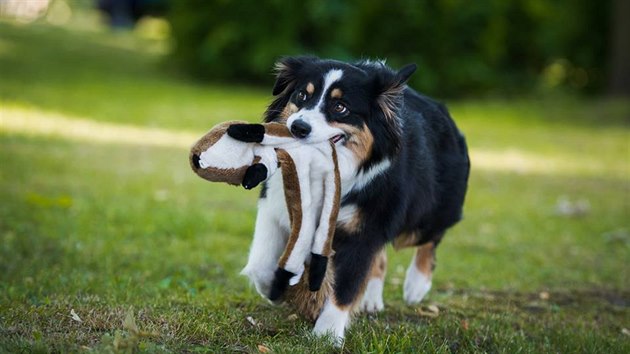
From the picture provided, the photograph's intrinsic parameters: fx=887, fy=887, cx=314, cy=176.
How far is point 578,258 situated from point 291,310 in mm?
4636

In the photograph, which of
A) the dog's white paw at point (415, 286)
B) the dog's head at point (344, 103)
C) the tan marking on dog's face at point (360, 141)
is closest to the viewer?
the dog's head at point (344, 103)

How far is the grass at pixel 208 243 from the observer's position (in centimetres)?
486

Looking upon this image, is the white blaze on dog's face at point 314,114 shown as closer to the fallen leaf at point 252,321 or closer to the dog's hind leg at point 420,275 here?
the fallen leaf at point 252,321

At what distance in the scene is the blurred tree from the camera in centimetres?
2156

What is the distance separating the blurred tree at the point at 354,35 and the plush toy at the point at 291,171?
16.3m

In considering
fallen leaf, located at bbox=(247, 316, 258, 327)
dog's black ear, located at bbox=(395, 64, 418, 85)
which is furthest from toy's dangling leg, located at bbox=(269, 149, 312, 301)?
dog's black ear, located at bbox=(395, 64, 418, 85)

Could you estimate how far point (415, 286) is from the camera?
6297 millimetres

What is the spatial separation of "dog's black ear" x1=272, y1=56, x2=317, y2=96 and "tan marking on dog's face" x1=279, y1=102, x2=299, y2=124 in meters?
0.16

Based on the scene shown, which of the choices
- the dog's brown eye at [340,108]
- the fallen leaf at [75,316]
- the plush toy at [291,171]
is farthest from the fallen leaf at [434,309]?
the fallen leaf at [75,316]

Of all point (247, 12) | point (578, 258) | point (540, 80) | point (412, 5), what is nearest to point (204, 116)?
point (247, 12)

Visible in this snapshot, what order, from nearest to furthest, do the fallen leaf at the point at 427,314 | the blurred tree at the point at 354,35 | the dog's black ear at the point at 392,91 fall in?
1. the dog's black ear at the point at 392,91
2. the fallen leaf at the point at 427,314
3. the blurred tree at the point at 354,35

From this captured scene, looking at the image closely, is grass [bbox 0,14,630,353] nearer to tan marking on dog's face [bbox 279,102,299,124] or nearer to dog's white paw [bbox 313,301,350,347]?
dog's white paw [bbox 313,301,350,347]

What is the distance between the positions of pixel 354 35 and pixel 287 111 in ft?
55.8

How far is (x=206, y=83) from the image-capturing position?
2264 cm
